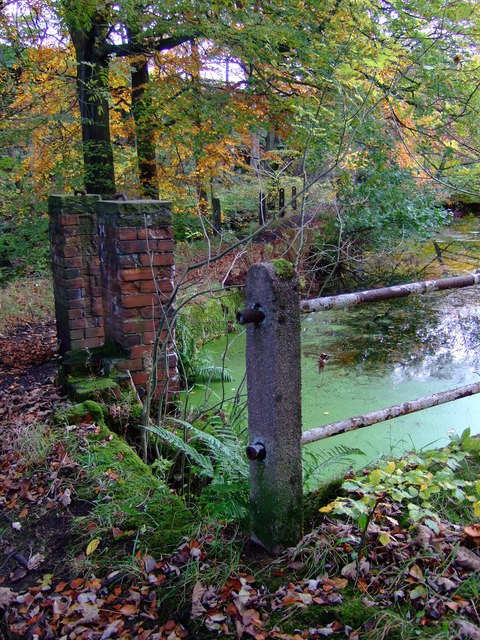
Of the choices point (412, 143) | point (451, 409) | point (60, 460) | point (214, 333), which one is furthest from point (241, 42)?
point (60, 460)

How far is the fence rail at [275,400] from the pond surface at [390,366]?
1.53 meters

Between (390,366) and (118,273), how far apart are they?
3621mm

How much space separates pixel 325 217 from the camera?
9.77m

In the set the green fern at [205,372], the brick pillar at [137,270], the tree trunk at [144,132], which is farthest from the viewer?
the tree trunk at [144,132]

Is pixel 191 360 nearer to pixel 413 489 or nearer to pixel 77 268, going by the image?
pixel 77 268

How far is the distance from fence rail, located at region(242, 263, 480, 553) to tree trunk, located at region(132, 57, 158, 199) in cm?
750

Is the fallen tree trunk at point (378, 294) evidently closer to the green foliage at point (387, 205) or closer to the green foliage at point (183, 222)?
the green foliage at point (387, 205)

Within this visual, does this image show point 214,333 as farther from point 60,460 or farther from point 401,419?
point 60,460

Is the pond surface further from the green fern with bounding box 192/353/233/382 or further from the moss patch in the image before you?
the moss patch

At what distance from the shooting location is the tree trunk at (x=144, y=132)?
8.43 meters

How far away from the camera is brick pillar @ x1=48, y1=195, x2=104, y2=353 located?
4027 millimetres

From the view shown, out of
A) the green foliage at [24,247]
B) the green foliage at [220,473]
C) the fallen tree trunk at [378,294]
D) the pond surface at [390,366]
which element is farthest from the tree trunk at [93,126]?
the fallen tree trunk at [378,294]

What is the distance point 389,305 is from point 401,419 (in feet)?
15.3

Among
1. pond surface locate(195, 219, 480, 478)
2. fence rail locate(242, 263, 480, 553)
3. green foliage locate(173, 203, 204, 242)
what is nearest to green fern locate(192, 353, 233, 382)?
pond surface locate(195, 219, 480, 478)
